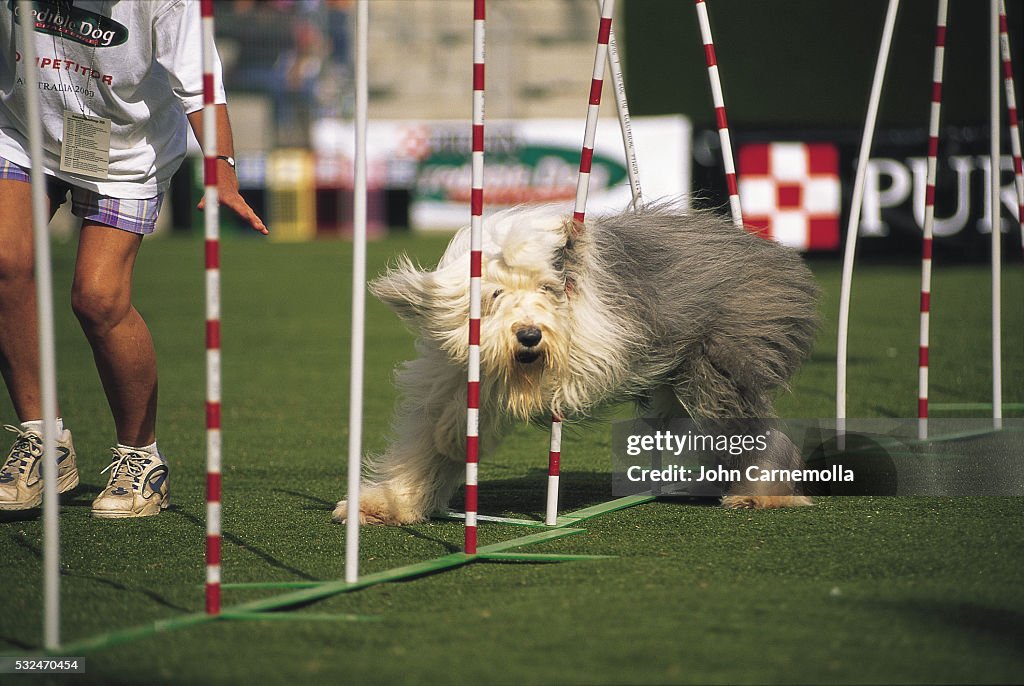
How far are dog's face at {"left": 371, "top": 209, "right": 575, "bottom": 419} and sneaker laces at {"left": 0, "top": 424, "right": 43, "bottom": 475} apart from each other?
4.17ft

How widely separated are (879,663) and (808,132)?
10.5 metres

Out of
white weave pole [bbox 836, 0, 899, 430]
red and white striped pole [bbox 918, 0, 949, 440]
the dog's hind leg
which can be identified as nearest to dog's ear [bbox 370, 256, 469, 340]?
the dog's hind leg

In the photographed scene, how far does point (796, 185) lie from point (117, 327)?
932 cm

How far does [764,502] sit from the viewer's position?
4078 millimetres

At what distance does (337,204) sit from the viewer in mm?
23422

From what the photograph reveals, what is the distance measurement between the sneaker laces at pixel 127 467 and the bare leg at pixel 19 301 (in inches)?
11.9

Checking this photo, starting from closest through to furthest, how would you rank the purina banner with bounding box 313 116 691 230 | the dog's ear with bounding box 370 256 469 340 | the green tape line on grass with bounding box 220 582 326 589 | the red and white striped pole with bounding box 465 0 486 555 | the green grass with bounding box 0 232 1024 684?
the green grass with bounding box 0 232 1024 684, the green tape line on grass with bounding box 220 582 326 589, the red and white striped pole with bounding box 465 0 486 555, the dog's ear with bounding box 370 256 469 340, the purina banner with bounding box 313 116 691 230

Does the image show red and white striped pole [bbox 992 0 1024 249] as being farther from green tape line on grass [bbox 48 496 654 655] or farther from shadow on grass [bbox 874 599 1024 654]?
shadow on grass [bbox 874 599 1024 654]

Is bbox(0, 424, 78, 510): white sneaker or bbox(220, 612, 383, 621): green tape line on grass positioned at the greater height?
bbox(0, 424, 78, 510): white sneaker

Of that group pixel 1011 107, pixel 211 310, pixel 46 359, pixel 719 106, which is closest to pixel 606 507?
pixel 719 106

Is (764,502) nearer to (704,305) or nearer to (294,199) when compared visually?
(704,305)

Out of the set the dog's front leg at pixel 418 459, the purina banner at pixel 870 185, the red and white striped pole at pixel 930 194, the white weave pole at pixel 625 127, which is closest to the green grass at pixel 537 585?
the dog's front leg at pixel 418 459

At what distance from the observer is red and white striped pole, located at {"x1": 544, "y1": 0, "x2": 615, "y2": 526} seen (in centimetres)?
372

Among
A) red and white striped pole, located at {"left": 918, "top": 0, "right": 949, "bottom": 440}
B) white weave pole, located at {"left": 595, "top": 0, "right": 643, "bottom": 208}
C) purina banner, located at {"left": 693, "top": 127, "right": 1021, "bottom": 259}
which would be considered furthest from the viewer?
purina banner, located at {"left": 693, "top": 127, "right": 1021, "bottom": 259}
